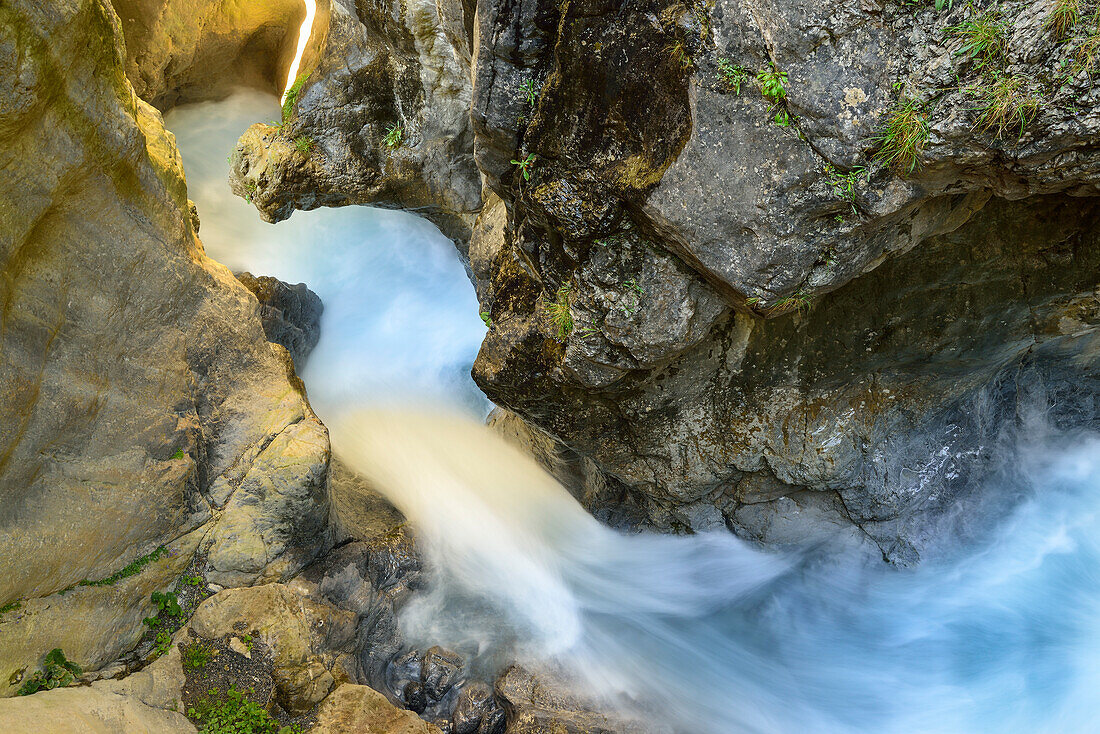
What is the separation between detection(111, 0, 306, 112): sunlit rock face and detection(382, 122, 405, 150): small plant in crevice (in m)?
3.85

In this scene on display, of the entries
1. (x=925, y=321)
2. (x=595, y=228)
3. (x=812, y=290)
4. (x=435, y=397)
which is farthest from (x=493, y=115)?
(x=435, y=397)

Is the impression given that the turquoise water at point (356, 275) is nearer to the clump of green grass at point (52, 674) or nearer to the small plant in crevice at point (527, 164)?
the clump of green grass at point (52, 674)

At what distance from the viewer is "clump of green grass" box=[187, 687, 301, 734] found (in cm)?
524

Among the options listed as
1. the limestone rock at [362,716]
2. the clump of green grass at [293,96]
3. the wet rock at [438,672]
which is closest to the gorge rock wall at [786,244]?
the clump of green grass at [293,96]

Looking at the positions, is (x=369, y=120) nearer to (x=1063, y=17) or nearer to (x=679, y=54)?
(x=679, y=54)

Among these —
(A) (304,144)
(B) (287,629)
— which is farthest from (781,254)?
(A) (304,144)

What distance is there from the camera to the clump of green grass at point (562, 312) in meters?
5.76

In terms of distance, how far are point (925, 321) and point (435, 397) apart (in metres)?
7.79

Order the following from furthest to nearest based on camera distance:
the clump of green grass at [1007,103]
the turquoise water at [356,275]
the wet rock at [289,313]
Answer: the turquoise water at [356,275] → the wet rock at [289,313] → the clump of green grass at [1007,103]

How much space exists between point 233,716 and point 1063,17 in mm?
7296

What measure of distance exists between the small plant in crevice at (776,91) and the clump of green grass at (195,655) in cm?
610

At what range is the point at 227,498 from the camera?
635cm

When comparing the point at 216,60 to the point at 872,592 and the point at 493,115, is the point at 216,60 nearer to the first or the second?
the point at 493,115

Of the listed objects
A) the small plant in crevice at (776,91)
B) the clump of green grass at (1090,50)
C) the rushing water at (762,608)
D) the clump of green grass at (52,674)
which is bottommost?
the clump of green grass at (52,674)
